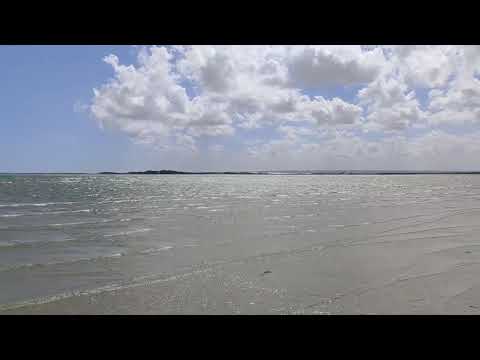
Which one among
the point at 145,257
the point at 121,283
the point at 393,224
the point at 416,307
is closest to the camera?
the point at 416,307
